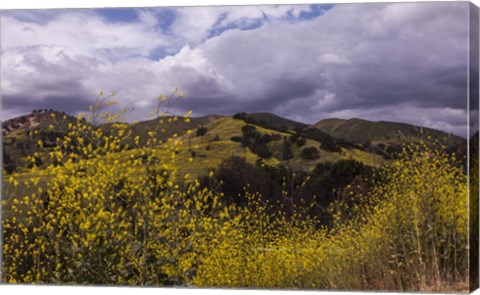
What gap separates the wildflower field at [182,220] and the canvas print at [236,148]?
0.02 metres

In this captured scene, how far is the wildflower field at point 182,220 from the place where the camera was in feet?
33.4

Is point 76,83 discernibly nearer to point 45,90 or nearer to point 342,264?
point 45,90

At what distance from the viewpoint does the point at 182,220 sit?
10.5m

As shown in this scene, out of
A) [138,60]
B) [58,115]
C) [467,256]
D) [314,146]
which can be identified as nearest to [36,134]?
[58,115]

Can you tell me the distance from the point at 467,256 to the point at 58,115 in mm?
4579

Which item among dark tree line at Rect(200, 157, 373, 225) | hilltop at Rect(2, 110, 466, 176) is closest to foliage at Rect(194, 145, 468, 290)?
dark tree line at Rect(200, 157, 373, 225)

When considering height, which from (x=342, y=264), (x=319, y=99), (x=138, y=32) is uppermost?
(x=138, y=32)

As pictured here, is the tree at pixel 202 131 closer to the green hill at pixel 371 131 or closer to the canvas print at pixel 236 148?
the canvas print at pixel 236 148

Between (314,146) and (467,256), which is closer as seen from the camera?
(467,256)

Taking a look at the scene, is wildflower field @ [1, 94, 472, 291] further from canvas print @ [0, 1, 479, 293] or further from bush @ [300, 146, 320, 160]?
bush @ [300, 146, 320, 160]

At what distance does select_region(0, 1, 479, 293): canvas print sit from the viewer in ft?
32.6

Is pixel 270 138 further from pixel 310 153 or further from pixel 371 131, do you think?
pixel 371 131

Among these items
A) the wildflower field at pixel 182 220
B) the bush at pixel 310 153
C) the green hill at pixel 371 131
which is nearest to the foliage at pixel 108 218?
the wildflower field at pixel 182 220

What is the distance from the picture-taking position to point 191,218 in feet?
34.6
